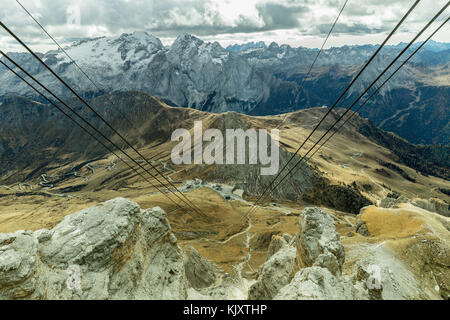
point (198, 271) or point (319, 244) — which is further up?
point (319, 244)

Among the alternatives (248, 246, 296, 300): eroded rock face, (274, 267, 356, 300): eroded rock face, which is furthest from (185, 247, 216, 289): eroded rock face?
(274, 267, 356, 300): eroded rock face

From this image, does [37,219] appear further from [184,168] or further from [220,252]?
[220,252]

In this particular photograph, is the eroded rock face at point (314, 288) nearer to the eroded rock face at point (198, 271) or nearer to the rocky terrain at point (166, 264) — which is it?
the rocky terrain at point (166, 264)

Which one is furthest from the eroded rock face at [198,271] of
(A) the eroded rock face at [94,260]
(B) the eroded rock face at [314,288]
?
(B) the eroded rock face at [314,288]

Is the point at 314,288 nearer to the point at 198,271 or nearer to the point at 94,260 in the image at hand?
the point at 94,260

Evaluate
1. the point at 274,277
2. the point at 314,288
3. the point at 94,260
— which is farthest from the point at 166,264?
the point at 314,288

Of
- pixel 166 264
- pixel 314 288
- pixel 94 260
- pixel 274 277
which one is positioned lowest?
pixel 274 277
